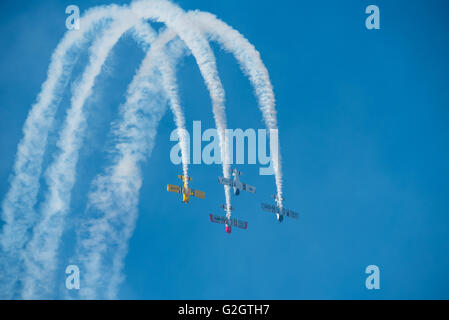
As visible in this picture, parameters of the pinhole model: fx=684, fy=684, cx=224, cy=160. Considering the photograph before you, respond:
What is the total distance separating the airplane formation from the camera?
69262mm

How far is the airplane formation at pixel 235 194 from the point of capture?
6926 cm

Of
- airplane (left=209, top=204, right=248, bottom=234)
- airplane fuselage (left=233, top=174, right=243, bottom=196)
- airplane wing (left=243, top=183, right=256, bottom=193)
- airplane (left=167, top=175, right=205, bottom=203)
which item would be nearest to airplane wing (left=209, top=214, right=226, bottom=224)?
airplane (left=209, top=204, right=248, bottom=234)

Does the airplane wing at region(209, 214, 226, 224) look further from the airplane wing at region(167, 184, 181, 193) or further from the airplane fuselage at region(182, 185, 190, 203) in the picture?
the airplane wing at region(167, 184, 181, 193)

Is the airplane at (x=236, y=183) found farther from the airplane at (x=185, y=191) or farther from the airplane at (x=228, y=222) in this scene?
the airplane at (x=185, y=191)

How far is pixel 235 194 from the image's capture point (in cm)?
7050

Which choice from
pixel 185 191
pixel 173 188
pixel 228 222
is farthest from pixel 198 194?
pixel 228 222

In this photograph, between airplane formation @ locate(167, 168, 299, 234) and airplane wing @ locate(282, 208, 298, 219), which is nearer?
airplane formation @ locate(167, 168, 299, 234)

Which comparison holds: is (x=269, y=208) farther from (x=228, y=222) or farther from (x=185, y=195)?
(x=185, y=195)

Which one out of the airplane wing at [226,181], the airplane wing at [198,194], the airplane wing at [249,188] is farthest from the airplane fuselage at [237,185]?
the airplane wing at [198,194]
